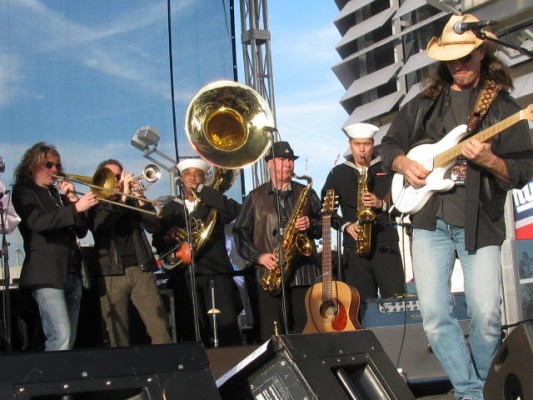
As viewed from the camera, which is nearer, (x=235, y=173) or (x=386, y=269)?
(x=386, y=269)

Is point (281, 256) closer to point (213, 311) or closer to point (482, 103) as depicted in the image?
point (213, 311)

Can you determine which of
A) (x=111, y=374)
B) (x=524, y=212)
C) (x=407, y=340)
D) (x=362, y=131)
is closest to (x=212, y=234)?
(x=362, y=131)

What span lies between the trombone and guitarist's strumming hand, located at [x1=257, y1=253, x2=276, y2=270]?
87 cm

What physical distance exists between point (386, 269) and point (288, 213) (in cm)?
91

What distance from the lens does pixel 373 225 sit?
21.8 feet

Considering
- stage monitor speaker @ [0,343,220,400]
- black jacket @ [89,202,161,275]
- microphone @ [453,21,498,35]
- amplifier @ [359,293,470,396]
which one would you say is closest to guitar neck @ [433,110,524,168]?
microphone @ [453,21,498,35]

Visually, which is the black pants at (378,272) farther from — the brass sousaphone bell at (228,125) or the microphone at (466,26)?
the microphone at (466,26)

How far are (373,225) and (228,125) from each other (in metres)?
1.40

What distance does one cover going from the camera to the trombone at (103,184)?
618 centimetres

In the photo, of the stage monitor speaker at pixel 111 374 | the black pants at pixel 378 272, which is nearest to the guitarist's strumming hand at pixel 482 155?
the stage monitor speaker at pixel 111 374

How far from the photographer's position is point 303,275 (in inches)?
265

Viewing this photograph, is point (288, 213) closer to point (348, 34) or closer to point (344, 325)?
point (344, 325)

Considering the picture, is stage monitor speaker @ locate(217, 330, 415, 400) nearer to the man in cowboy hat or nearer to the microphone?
the man in cowboy hat

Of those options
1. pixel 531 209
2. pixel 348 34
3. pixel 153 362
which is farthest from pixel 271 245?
pixel 348 34
